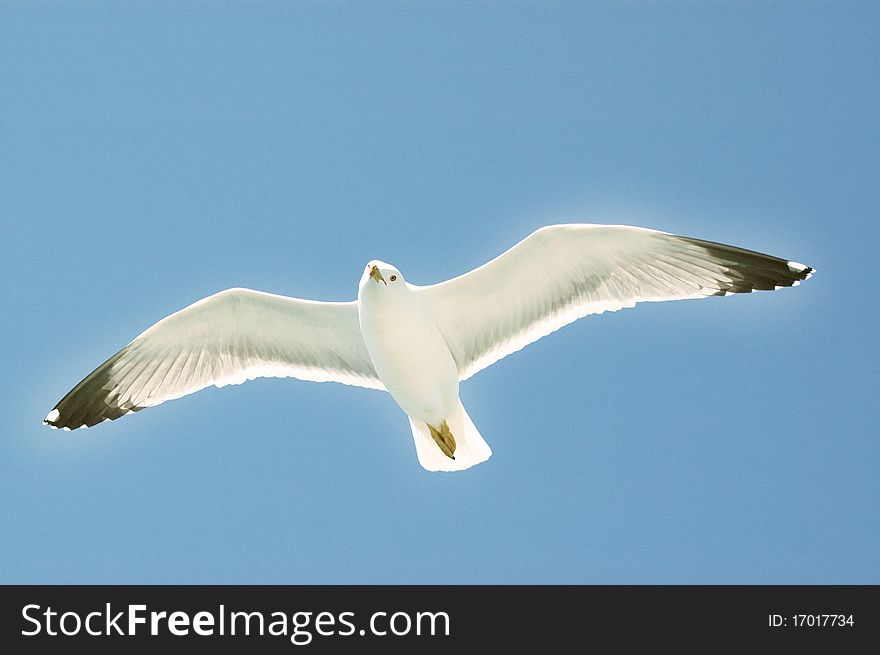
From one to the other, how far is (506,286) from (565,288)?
1.29 ft

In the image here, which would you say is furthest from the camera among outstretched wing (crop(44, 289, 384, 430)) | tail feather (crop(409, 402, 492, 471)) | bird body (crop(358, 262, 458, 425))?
outstretched wing (crop(44, 289, 384, 430))

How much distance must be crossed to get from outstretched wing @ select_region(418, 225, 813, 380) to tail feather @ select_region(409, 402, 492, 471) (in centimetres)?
58

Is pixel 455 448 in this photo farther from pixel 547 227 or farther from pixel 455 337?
pixel 547 227

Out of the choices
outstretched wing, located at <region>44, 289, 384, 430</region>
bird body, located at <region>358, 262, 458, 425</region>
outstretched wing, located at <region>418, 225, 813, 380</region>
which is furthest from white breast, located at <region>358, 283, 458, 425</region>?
outstretched wing, located at <region>44, 289, 384, 430</region>

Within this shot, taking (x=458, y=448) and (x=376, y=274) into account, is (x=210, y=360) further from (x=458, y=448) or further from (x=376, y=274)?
(x=458, y=448)

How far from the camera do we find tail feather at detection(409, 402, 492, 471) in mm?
7457

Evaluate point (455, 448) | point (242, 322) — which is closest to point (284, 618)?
point (455, 448)

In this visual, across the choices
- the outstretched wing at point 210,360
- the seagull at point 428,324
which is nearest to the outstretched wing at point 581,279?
the seagull at point 428,324

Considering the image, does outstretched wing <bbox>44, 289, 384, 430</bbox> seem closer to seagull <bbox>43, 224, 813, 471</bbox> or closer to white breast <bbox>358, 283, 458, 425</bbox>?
seagull <bbox>43, 224, 813, 471</bbox>

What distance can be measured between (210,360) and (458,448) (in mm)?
1897

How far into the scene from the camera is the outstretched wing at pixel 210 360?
305 inches

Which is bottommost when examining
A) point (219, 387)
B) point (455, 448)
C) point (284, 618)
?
point (284, 618)

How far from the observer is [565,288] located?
292 inches

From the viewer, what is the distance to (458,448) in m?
7.50
